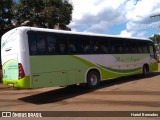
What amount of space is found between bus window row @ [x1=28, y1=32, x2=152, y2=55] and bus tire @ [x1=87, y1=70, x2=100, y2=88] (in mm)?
1132

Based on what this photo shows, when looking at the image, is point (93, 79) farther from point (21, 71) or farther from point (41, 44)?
point (21, 71)

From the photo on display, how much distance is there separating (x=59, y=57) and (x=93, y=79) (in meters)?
3.03

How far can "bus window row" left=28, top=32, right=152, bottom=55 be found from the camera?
13.0 m

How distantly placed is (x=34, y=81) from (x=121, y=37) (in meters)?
7.93

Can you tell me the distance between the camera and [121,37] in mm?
18734

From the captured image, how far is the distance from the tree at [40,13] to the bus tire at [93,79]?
33.7 ft

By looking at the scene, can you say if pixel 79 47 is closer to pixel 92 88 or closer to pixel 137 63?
pixel 92 88

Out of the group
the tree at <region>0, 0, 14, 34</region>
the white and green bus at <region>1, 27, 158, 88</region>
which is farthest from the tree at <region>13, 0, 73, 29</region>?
the white and green bus at <region>1, 27, 158, 88</region>

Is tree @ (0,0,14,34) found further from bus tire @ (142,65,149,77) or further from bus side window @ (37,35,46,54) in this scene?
bus side window @ (37,35,46,54)

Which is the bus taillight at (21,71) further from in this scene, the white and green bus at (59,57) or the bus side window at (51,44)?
the bus side window at (51,44)

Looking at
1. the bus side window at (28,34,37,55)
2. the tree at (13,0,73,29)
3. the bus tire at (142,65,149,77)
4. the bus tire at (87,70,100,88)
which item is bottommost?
the bus tire at (87,70,100,88)

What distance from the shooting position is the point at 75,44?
49.4 ft

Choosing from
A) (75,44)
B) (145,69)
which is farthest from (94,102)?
(145,69)

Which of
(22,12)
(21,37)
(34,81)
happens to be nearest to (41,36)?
(21,37)
